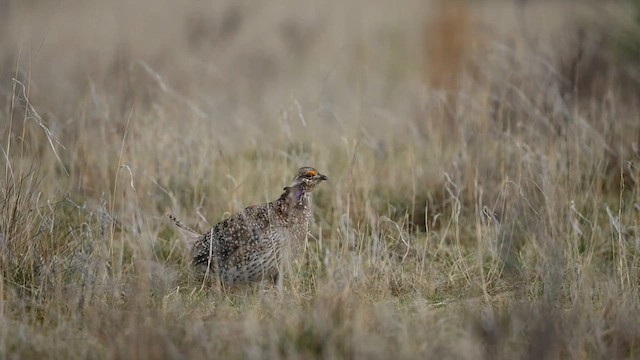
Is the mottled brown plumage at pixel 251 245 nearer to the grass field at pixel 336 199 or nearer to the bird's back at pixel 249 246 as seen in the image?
the bird's back at pixel 249 246

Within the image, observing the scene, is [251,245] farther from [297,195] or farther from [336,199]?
[336,199]

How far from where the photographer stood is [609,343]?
430 centimetres

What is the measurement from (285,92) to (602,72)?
3.89 m

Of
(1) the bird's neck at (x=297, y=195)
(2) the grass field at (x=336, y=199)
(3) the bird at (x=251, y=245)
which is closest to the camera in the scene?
(2) the grass field at (x=336, y=199)

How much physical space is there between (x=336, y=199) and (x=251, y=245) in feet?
3.75

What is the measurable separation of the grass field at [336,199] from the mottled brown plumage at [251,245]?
12 cm

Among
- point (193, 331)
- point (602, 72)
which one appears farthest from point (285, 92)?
point (193, 331)

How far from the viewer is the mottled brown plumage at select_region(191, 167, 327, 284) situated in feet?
19.0

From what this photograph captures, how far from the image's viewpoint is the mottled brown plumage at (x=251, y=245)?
228 inches

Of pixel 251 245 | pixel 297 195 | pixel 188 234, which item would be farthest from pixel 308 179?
pixel 188 234

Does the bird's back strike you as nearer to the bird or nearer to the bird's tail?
the bird

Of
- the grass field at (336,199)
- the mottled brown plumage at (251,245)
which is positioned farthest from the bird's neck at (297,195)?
the grass field at (336,199)

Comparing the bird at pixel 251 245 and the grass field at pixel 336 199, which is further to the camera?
the bird at pixel 251 245

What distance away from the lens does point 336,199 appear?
6.82 meters
